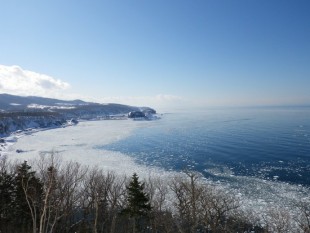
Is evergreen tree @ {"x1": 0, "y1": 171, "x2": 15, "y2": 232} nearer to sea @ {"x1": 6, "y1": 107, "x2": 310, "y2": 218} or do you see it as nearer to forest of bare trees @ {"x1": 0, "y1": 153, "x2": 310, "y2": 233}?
forest of bare trees @ {"x1": 0, "y1": 153, "x2": 310, "y2": 233}

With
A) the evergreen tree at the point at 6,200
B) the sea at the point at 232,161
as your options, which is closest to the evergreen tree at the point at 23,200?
the evergreen tree at the point at 6,200

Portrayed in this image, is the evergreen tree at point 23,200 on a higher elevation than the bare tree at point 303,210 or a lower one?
higher

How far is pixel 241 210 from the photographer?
31969 mm

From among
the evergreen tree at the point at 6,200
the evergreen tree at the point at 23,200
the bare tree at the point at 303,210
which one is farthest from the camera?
the bare tree at the point at 303,210

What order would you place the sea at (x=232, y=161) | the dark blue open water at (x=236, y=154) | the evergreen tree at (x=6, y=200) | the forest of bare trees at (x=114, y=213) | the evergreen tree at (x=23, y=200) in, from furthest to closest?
the dark blue open water at (x=236, y=154)
the sea at (x=232, y=161)
the evergreen tree at (x=6, y=200)
the evergreen tree at (x=23, y=200)
the forest of bare trees at (x=114, y=213)

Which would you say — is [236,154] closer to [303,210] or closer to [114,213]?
[303,210]

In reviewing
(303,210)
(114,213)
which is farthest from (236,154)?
(114,213)

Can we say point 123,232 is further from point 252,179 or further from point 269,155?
point 269,155

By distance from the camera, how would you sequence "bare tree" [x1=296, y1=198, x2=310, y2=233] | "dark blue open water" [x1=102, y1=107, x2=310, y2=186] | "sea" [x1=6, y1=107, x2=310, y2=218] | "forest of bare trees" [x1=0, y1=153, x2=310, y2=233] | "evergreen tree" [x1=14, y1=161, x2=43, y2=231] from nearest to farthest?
1. "forest of bare trees" [x1=0, y1=153, x2=310, y2=233]
2. "evergreen tree" [x1=14, y1=161, x2=43, y2=231]
3. "bare tree" [x1=296, y1=198, x2=310, y2=233]
4. "sea" [x1=6, y1=107, x2=310, y2=218]
5. "dark blue open water" [x1=102, y1=107, x2=310, y2=186]

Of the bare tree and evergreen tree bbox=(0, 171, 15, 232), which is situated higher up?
evergreen tree bbox=(0, 171, 15, 232)

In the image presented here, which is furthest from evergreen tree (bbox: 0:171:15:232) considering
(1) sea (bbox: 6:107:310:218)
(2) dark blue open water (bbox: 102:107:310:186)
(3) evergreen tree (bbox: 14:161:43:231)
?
(2) dark blue open water (bbox: 102:107:310:186)

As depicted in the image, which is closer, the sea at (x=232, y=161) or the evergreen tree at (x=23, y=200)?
the evergreen tree at (x=23, y=200)

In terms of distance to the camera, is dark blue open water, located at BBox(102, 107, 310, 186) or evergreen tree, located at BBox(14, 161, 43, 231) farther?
dark blue open water, located at BBox(102, 107, 310, 186)

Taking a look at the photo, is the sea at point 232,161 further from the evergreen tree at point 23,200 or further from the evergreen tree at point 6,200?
the evergreen tree at point 23,200
